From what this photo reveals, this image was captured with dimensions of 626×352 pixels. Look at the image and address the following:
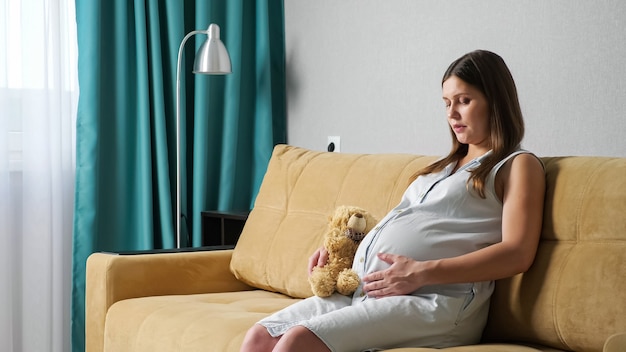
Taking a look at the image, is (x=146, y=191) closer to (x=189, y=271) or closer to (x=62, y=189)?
(x=62, y=189)

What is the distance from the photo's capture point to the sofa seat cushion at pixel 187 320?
217 cm

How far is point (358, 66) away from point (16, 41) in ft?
4.33

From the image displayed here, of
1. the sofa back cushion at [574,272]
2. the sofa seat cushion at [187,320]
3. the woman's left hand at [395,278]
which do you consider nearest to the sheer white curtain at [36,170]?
the sofa seat cushion at [187,320]

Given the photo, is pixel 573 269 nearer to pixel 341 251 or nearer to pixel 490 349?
pixel 490 349

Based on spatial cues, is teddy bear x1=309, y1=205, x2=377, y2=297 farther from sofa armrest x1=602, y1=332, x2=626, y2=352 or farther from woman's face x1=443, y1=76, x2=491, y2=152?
sofa armrest x1=602, y1=332, x2=626, y2=352

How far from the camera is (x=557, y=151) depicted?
2602 mm

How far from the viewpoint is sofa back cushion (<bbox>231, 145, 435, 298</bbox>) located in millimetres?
2490

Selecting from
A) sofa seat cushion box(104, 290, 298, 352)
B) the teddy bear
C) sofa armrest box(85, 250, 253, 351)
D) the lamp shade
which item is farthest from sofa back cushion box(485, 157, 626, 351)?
the lamp shade

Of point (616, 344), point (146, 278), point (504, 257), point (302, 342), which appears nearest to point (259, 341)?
point (302, 342)

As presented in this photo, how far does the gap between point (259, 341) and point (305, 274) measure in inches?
27.3

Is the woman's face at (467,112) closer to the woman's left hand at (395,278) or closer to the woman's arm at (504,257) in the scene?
the woman's arm at (504,257)

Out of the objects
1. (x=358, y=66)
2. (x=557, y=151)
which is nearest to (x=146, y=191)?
(x=358, y=66)

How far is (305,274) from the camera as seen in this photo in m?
2.59

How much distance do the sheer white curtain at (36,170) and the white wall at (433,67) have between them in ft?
3.20
